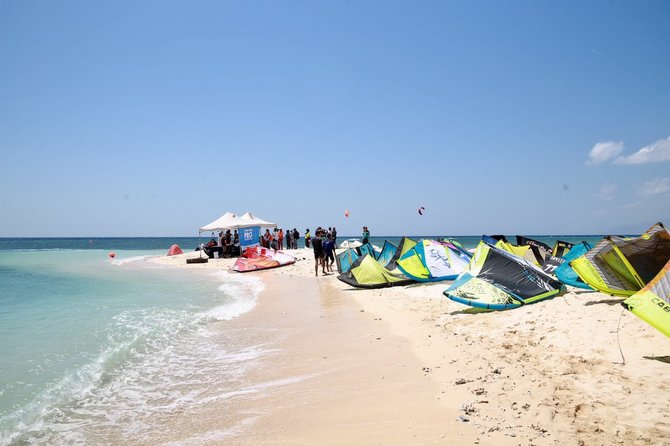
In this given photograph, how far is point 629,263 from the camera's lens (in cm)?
668

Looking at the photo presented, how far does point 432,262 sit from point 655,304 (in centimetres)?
808

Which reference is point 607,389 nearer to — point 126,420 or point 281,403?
point 281,403

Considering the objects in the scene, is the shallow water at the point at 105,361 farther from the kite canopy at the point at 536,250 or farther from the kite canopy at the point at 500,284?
the kite canopy at the point at 536,250

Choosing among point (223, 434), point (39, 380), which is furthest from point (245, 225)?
point (223, 434)

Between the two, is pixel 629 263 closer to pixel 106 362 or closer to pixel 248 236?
pixel 106 362

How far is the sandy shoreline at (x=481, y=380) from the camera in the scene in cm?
320

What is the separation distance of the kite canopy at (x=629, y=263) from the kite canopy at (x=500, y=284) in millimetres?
809

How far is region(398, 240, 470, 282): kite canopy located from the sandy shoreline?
167 inches

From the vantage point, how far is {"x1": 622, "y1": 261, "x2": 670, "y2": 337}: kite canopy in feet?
13.0

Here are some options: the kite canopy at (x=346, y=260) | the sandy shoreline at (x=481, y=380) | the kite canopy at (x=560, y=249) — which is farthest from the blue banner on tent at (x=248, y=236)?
the sandy shoreline at (x=481, y=380)

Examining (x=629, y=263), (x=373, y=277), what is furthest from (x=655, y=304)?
(x=373, y=277)

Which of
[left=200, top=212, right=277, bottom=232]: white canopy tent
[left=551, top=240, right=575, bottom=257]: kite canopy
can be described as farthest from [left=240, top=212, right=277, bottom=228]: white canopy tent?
[left=551, top=240, right=575, bottom=257]: kite canopy

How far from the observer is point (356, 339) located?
6.70m

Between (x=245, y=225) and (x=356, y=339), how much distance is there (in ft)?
63.3
